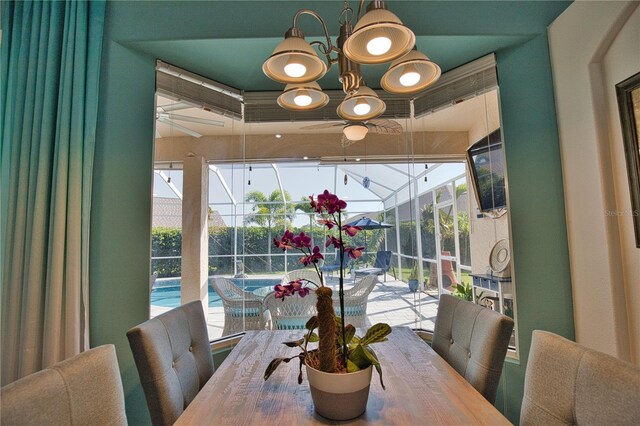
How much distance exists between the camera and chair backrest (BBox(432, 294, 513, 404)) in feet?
3.83

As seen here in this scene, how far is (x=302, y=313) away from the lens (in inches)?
95.4

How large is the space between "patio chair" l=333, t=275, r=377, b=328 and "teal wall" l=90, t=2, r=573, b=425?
1.03 metres

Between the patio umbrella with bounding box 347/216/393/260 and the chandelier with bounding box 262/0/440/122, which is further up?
the chandelier with bounding box 262/0/440/122

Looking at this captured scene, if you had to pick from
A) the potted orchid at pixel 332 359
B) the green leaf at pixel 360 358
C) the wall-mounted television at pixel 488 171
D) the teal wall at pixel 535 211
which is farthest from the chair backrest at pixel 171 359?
the wall-mounted television at pixel 488 171

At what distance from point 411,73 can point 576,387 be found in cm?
122

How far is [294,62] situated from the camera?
122 cm

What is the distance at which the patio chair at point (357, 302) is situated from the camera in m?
2.42

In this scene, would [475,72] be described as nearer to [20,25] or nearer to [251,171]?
[251,171]

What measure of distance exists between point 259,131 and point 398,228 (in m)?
1.45

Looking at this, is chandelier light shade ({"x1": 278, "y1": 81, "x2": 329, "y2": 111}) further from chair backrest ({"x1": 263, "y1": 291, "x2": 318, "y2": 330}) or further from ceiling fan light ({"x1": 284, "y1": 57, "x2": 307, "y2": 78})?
chair backrest ({"x1": 263, "y1": 291, "x2": 318, "y2": 330})

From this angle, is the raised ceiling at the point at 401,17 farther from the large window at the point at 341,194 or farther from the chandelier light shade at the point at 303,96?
the chandelier light shade at the point at 303,96

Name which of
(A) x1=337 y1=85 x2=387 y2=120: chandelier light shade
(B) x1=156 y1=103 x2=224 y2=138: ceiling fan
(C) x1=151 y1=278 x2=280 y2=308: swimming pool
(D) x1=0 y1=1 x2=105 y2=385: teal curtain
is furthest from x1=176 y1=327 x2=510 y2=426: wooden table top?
(B) x1=156 y1=103 x2=224 y2=138: ceiling fan

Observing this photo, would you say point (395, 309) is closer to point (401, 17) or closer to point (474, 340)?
point (474, 340)

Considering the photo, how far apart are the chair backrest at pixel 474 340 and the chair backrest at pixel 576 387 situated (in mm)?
156
